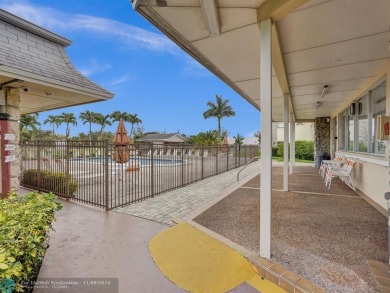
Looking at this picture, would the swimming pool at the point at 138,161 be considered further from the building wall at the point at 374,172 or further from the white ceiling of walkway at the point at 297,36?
the building wall at the point at 374,172

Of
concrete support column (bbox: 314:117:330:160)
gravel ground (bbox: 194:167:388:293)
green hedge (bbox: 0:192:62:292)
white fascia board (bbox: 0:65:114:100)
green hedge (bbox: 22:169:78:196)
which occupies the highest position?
white fascia board (bbox: 0:65:114:100)

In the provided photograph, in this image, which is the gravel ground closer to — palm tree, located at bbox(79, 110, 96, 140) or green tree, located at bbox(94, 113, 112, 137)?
green tree, located at bbox(94, 113, 112, 137)

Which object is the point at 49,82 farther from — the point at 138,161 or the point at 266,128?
the point at 266,128

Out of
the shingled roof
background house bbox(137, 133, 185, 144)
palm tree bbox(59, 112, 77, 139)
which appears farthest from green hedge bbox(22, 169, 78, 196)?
palm tree bbox(59, 112, 77, 139)

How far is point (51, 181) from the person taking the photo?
6738 mm

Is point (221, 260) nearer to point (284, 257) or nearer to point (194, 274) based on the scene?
point (194, 274)

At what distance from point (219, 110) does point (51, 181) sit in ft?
125

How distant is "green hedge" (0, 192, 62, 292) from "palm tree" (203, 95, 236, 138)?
4086 cm

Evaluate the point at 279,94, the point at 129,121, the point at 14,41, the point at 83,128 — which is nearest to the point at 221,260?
the point at 279,94

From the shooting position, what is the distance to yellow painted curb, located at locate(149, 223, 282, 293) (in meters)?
2.52

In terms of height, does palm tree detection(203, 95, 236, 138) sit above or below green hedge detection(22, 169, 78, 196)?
above

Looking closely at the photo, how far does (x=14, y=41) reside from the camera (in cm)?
528

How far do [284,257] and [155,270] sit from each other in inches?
61.8

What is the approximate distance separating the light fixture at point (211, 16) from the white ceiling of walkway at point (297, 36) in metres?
0.06
